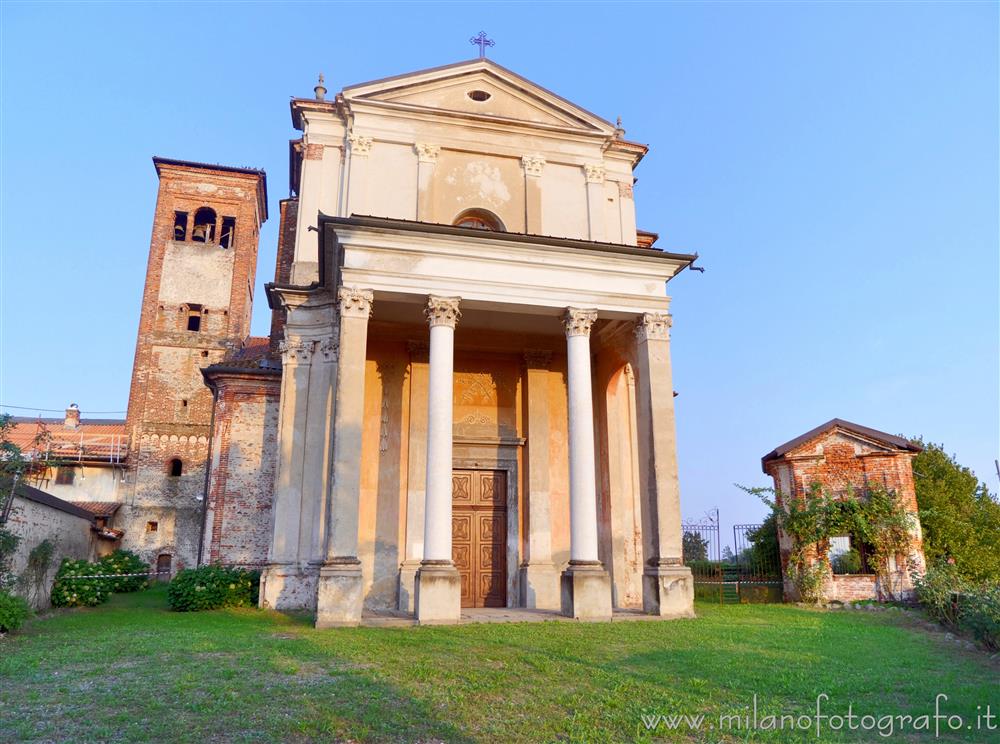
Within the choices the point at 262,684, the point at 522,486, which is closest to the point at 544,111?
the point at 522,486

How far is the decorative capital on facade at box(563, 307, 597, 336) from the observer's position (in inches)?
528

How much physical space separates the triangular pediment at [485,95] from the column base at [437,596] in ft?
37.3

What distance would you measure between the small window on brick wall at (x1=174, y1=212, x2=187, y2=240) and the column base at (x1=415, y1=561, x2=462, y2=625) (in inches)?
1153

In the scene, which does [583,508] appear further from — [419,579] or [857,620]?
[857,620]

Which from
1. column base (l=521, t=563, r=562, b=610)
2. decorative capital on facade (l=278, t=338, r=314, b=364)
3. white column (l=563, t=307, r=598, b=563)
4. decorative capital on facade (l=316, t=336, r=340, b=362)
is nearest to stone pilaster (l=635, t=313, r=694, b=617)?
white column (l=563, t=307, r=598, b=563)

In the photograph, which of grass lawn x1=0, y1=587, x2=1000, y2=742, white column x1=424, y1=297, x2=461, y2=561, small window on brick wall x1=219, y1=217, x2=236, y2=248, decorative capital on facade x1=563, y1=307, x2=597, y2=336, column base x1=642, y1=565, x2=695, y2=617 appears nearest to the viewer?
grass lawn x1=0, y1=587, x2=1000, y2=742

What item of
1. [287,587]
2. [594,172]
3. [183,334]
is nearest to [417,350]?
[287,587]

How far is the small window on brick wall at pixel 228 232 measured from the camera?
3428cm

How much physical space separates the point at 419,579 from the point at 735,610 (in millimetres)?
6812

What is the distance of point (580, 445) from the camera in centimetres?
1262

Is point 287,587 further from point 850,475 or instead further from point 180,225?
point 180,225

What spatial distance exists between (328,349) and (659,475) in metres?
7.60

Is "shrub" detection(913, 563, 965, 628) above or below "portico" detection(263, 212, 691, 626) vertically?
below

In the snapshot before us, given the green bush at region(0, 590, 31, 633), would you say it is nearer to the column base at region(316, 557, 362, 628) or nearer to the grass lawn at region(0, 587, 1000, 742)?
the grass lawn at region(0, 587, 1000, 742)
